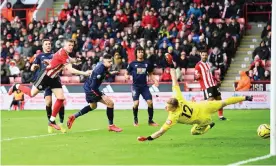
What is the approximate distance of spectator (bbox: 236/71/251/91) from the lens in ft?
104

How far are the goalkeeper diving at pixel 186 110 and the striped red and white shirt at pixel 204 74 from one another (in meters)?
6.26

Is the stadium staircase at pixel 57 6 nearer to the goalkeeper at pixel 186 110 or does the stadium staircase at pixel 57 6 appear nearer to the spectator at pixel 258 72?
the spectator at pixel 258 72

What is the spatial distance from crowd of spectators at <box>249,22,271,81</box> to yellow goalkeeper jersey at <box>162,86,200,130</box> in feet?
54.4

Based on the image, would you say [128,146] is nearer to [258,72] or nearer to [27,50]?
[258,72]

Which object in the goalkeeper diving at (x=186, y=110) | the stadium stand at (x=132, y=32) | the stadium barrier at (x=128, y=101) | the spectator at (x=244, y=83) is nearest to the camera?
the goalkeeper diving at (x=186, y=110)

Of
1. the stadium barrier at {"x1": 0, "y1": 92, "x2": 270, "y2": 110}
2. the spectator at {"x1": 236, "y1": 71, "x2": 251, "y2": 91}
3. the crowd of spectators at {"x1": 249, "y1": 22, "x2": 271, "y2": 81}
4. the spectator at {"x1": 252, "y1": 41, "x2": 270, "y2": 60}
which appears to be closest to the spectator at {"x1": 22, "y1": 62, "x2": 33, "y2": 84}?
the stadium barrier at {"x1": 0, "y1": 92, "x2": 270, "y2": 110}

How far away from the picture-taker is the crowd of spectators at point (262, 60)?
3234 cm

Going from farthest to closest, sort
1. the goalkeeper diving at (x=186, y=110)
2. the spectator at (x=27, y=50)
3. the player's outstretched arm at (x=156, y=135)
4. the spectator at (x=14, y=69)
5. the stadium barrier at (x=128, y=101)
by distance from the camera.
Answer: the spectator at (x=27, y=50) → the spectator at (x=14, y=69) → the stadium barrier at (x=128, y=101) → the goalkeeper diving at (x=186, y=110) → the player's outstretched arm at (x=156, y=135)

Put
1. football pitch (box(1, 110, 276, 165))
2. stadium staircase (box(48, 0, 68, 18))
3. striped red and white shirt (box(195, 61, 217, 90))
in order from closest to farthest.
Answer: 1. football pitch (box(1, 110, 276, 165))
2. striped red and white shirt (box(195, 61, 217, 90))
3. stadium staircase (box(48, 0, 68, 18))

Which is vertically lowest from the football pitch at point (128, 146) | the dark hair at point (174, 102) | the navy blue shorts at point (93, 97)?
the football pitch at point (128, 146)

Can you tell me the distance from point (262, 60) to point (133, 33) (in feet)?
22.4

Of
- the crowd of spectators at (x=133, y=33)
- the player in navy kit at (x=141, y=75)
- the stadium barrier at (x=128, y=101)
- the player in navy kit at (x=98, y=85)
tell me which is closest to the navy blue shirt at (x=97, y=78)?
the player in navy kit at (x=98, y=85)

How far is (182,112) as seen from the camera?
15594 millimetres

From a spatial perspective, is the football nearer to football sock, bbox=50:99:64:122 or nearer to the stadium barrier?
football sock, bbox=50:99:64:122
